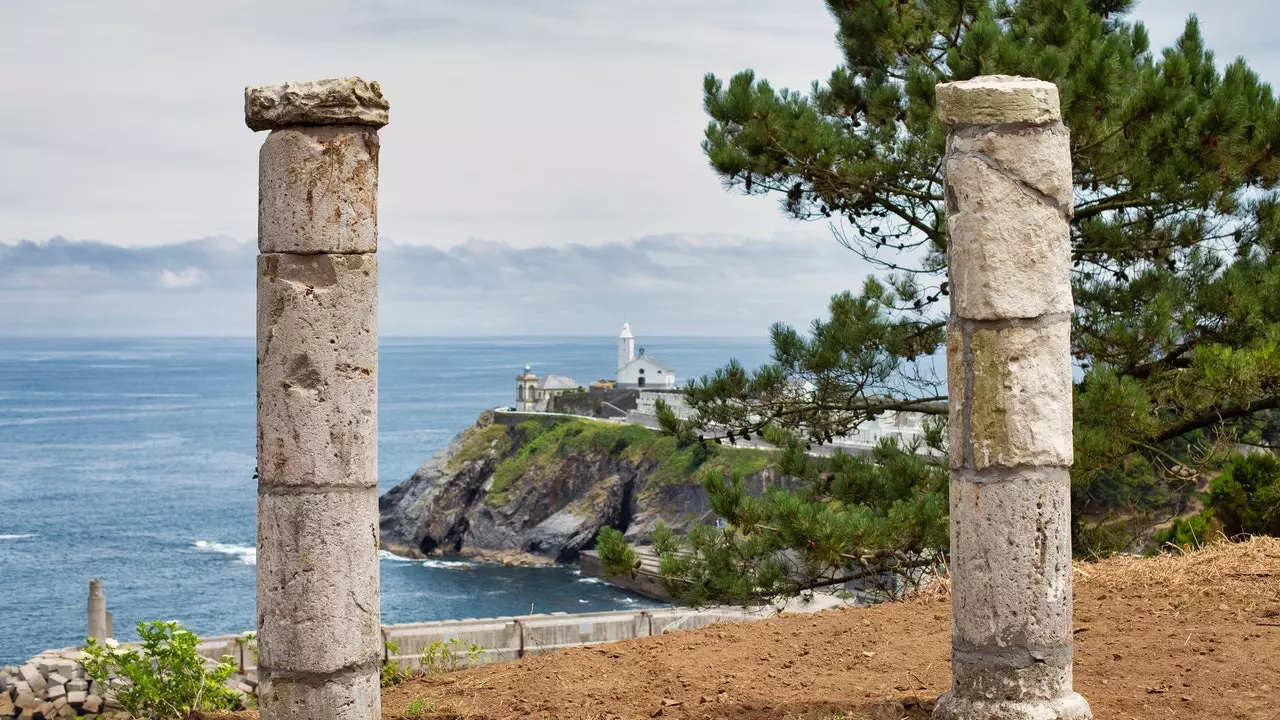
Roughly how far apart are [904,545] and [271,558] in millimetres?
7359

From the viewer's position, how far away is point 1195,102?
12.9 metres

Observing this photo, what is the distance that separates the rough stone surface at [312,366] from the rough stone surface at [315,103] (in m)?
0.66

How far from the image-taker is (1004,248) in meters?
6.25

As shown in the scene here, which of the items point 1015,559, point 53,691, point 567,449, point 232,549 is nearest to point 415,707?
point 1015,559

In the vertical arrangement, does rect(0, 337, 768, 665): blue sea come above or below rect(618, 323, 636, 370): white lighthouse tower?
below

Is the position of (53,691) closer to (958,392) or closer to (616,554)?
(616,554)

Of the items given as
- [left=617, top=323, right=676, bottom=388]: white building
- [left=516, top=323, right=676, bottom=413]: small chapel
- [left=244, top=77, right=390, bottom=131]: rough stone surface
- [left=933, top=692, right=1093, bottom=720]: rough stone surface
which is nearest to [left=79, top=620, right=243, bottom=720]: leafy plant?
[left=244, top=77, right=390, bottom=131]: rough stone surface

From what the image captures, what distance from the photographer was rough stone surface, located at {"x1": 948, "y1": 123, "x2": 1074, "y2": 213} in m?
6.27

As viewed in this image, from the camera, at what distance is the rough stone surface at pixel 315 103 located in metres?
6.61

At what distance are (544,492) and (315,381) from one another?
66.8 meters

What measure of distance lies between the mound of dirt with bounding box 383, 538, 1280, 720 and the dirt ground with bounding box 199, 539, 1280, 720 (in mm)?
13

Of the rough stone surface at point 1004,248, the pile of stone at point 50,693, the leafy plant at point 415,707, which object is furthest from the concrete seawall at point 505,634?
the rough stone surface at point 1004,248

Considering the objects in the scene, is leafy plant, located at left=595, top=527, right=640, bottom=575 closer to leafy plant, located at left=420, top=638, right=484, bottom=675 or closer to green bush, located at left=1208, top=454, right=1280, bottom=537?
leafy plant, located at left=420, top=638, right=484, bottom=675

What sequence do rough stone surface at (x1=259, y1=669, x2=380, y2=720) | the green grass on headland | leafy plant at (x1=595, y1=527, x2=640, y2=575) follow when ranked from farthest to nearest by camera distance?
the green grass on headland < leafy plant at (x1=595, y1=527, x2=640, y2=575) < rough stone surface at (x1=259, y1=669, x2=380, y2=720)
